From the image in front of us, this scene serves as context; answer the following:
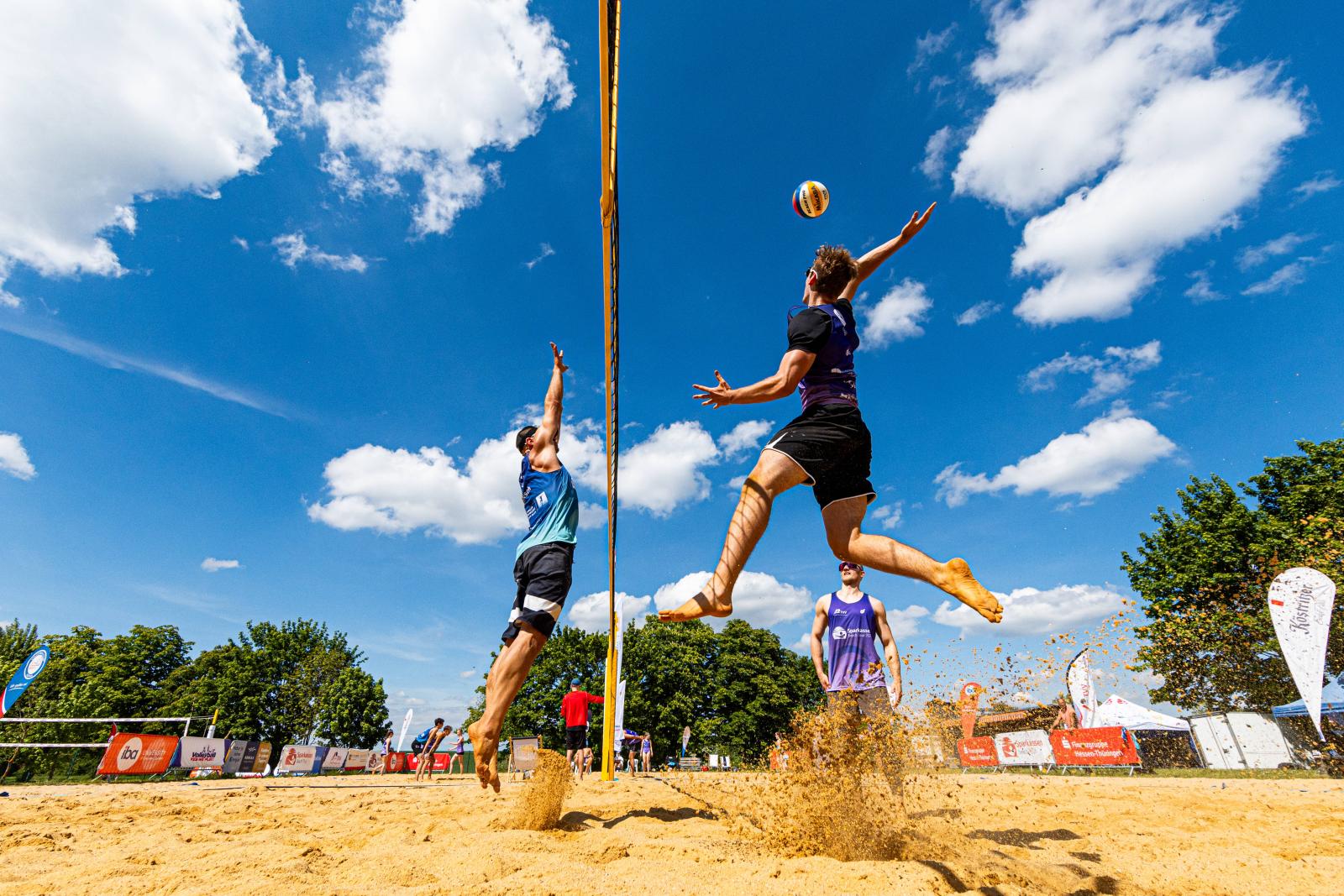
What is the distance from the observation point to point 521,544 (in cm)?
440

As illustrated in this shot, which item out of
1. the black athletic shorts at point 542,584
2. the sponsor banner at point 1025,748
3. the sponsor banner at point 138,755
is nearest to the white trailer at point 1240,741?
the sponsor banner at point 1025,748

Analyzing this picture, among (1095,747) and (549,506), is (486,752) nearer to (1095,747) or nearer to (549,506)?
(549,506)

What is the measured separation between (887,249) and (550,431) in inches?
111

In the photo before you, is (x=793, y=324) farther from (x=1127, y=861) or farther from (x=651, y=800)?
(x=651, y=800)

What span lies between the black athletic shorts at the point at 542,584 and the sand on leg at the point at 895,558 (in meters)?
1.97

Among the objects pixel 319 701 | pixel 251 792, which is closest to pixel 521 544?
pixel 251 792

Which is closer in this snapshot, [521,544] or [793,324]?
[793,324]

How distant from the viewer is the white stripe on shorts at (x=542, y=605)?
13.1ft

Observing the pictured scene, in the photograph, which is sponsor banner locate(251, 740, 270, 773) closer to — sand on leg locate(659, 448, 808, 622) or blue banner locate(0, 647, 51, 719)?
blue banner locate(0, 647, 51, 719)

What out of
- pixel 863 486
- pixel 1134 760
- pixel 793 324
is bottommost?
pixel 1134 760

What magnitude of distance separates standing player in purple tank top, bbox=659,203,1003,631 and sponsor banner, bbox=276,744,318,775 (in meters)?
25.4

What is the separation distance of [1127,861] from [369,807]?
5588 millimetres

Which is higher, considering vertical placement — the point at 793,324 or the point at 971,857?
the point at 793,324

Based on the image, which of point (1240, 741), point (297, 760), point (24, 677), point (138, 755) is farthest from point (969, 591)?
point (297, 760)
